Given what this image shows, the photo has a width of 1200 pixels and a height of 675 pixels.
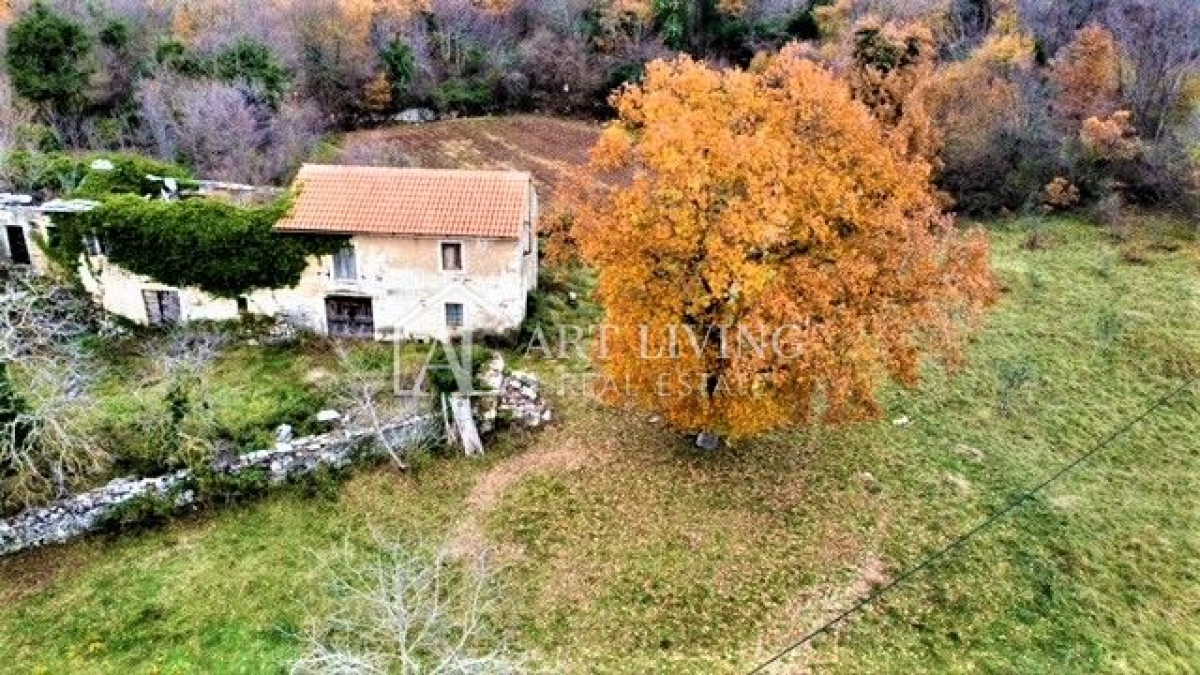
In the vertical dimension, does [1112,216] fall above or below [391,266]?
below

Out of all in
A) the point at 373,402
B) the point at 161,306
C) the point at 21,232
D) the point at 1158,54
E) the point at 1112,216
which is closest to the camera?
the point at 373,402

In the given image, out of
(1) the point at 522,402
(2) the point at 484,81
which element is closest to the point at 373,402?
(1) the point at 522,402

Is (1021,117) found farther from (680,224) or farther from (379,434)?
(379,434)

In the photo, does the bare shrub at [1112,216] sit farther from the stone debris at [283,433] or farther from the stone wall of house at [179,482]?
the stone debris at [283,433]

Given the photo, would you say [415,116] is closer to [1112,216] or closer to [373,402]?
A: [373,402]

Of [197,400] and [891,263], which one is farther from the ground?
[891,263]

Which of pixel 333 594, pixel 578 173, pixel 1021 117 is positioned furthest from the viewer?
pixel 1021 117

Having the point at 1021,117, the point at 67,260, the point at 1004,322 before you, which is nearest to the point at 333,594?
the point at 67,260
